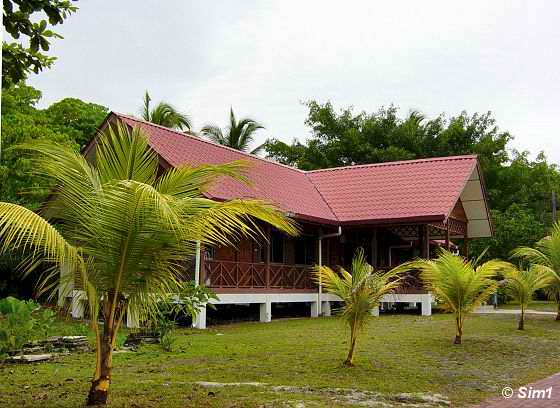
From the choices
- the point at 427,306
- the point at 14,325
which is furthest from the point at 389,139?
the point at 14,325

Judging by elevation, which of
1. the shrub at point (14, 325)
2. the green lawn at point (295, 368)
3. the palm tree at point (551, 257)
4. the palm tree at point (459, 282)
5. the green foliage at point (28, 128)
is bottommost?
the green lawn at point (295, 368)

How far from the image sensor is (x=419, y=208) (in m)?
19.2

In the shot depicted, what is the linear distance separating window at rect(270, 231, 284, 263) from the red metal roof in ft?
4.31

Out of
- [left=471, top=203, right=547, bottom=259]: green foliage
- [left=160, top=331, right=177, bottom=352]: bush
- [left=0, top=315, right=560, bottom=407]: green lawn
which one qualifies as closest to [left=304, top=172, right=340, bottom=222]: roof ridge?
[left=0, top=315, right=560, bottom=407]: green lawn

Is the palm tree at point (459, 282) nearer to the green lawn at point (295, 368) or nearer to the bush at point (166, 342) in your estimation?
the green lawn at point (295, 368)

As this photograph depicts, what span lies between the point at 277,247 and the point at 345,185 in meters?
3.71

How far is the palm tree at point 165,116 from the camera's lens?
30531mm

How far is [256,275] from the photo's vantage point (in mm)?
17812

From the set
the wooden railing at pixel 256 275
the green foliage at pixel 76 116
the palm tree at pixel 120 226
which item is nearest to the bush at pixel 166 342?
the palm tree at pixel 120 226

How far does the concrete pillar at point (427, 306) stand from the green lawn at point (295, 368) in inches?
191

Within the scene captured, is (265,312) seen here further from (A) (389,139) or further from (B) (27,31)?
(A) (389,139)

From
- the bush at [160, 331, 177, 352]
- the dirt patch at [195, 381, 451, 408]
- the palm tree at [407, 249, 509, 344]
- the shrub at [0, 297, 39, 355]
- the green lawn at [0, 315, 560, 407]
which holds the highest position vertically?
the palm tree at [407, 249, 509, 344]

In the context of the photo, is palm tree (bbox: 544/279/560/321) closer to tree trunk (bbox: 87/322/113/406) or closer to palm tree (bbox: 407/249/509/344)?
palm tree (bbox: 407/249/509/344)

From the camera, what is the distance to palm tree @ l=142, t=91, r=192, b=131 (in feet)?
100
